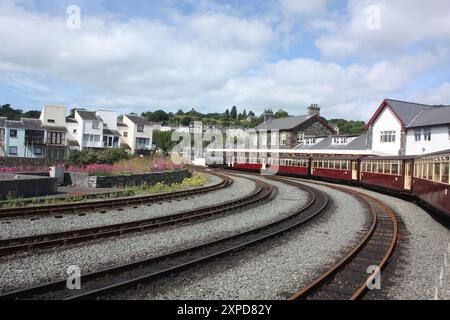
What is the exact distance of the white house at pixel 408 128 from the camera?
32.6 metres

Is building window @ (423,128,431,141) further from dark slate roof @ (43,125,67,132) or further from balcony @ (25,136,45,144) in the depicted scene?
balcony @ (25,136,45,144)

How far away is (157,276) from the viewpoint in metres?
6.95

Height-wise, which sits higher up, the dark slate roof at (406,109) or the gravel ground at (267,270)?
the dark slate roof at (406,109)

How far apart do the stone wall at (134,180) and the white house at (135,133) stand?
4466 cm

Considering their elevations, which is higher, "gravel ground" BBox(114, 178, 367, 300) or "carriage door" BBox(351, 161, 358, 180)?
"carriage door" BBox(351, 161, 358, 180)

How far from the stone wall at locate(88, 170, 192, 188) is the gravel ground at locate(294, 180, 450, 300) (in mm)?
14516

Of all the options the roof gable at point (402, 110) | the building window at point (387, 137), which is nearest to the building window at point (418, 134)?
the roof gable at point (402, 110)

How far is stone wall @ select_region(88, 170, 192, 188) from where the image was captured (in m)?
20.7

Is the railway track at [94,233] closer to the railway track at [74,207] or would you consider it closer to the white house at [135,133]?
the railway track at [74,207]

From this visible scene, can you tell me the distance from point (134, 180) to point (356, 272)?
1657 centimetres

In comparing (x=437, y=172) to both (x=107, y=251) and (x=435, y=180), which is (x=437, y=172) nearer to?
(x=435, y=180)

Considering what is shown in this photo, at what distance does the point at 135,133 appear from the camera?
69812mm

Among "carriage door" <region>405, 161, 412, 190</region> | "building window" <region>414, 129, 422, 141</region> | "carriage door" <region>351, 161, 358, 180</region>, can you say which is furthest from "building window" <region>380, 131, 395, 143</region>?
"carriage door" <region>405, 161, 412, 190</region>

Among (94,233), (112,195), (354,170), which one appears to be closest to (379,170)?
(354,170)
